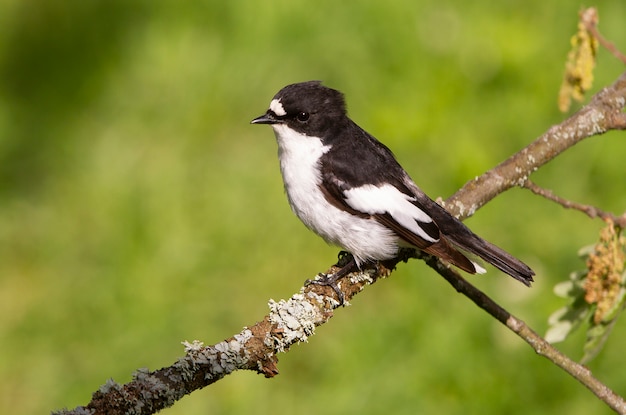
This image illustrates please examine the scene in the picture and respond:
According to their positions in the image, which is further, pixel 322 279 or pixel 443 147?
pixel 443 147

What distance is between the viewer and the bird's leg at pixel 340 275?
3.64m

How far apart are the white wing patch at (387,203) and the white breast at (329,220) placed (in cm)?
6

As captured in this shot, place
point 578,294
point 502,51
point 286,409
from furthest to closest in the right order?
point 502,51 < point 286,409 < point 578,294

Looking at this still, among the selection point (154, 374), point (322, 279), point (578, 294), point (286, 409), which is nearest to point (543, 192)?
point (578, 294)

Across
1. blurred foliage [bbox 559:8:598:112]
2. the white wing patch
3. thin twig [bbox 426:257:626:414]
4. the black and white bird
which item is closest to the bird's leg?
the black and white bird

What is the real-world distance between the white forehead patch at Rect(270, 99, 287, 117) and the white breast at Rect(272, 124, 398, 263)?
0.22 meters

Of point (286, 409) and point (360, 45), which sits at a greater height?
point (360, 45)

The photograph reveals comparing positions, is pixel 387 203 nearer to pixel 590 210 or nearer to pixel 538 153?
pixel 538 153

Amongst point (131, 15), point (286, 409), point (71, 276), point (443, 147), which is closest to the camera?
point (286, 409)

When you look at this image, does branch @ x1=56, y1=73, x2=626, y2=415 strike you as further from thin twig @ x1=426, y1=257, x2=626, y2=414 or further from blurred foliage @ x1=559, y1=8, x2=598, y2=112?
blurred foliage @ x1=559, y1=8, x2=598, y2=112

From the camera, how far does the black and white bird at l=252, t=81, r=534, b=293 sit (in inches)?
158

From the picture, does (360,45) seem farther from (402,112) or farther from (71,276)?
(71,276)

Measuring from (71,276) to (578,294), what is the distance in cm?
384

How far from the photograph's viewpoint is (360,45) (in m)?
7.34
